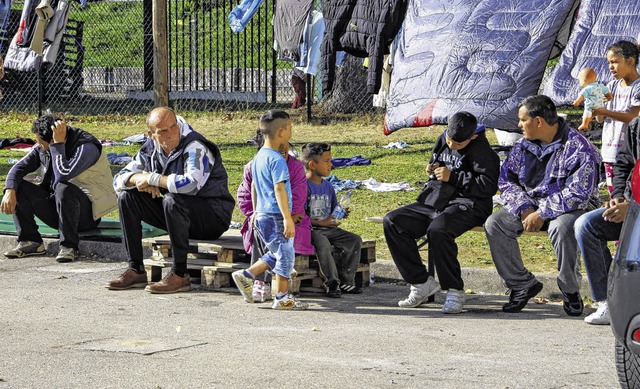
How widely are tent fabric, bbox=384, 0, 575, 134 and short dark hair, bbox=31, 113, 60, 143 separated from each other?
10.2ft

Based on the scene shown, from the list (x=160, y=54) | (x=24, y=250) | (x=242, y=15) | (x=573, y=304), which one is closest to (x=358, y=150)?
(x=242, y=15)

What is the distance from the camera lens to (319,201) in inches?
331

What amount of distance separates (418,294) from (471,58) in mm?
3121

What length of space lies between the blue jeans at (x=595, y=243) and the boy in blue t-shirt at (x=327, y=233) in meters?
1.79

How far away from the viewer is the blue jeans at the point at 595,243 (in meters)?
7.29

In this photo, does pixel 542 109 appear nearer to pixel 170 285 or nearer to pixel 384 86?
pixel 170 285

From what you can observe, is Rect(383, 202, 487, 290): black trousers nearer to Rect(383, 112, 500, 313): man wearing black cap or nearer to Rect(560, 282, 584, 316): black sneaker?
Rect(383, 112, 500, 313): man wearing black cap

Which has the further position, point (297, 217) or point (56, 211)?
point (56, 211)

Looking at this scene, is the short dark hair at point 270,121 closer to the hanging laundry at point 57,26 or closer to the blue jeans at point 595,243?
the blue jeans at point 595,243

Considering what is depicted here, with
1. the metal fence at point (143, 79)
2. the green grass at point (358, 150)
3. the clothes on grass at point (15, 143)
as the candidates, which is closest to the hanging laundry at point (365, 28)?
the green grass at point (358, 150)

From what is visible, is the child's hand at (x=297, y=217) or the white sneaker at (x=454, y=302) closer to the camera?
the white sneaker at (x=454, y=302)

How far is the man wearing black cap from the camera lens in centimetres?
782

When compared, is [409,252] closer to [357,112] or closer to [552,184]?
[552,184]

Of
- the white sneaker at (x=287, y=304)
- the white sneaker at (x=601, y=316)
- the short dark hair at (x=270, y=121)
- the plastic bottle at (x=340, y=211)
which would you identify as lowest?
the white sneaker at (x=287, y=304)
